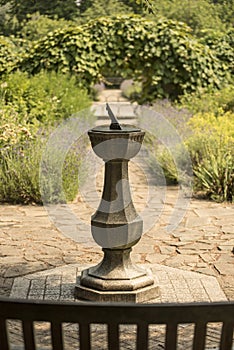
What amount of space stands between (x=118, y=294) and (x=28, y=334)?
255cm

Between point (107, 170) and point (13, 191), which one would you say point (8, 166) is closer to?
point (13, 191)

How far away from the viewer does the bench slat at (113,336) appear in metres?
2.06

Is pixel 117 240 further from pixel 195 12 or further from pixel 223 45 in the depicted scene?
pixel 195 12

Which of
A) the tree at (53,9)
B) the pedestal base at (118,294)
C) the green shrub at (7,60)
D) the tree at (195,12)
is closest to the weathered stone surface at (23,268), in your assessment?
the pedestal base at (118,294)

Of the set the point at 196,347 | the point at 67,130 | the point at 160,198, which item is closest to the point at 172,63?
the point at 67,130

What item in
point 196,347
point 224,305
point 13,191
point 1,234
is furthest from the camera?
point 13,191

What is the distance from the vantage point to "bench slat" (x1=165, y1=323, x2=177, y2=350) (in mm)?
2053

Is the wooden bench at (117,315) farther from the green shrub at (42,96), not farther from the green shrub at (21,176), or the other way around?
the green shrub at (42,96)

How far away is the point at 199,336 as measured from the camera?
2129 millimetres

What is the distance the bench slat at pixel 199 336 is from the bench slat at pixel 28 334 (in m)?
0.53

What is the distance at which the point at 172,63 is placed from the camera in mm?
13703

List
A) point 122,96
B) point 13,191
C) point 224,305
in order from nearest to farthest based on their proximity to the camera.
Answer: point 224,305 < point 13,191 < point 122,96

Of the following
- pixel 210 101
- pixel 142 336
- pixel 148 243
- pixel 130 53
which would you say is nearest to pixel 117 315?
pixel 142 336

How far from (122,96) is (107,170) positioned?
75.7ft
